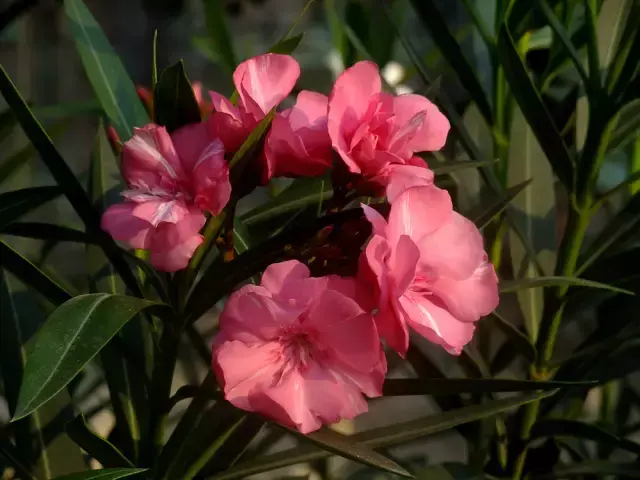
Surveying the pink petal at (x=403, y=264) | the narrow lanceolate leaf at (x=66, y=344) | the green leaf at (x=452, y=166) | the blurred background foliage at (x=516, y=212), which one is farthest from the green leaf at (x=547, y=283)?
the narrow lanceolate leaf at (x=66, y=344)

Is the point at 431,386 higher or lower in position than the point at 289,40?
lower

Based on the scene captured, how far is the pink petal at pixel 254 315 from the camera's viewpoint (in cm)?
34

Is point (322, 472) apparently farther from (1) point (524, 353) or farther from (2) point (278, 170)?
(2) point (278, 170)

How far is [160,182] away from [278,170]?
0.08 metres

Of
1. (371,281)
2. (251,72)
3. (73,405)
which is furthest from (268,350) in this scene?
(73,405)

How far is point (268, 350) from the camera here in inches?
14.2

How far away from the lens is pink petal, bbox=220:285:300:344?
34cm

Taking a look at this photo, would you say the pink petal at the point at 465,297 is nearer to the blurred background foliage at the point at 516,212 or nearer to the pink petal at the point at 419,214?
the pink petal at the point at 419,214

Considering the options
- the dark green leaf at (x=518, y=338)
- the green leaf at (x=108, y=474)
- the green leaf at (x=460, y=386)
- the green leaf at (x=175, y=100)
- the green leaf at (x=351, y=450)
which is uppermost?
the green leaf at (x=175, y=100)

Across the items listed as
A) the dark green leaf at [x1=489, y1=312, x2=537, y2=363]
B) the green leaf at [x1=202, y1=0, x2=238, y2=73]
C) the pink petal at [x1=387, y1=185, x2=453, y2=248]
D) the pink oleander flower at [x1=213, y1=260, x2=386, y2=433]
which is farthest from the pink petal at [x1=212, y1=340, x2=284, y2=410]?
the green leaf at [x1=202, y1=0, x2=238, y2=73]

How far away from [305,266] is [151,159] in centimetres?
12

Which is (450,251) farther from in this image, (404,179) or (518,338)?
(518,338)

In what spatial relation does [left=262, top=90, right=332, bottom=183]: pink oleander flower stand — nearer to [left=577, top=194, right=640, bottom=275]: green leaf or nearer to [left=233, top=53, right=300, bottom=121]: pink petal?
[left=233, top=53, right=300, bottom=121]: pink petal

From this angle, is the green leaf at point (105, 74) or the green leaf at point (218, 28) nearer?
the green leaf at point (105, 74)
